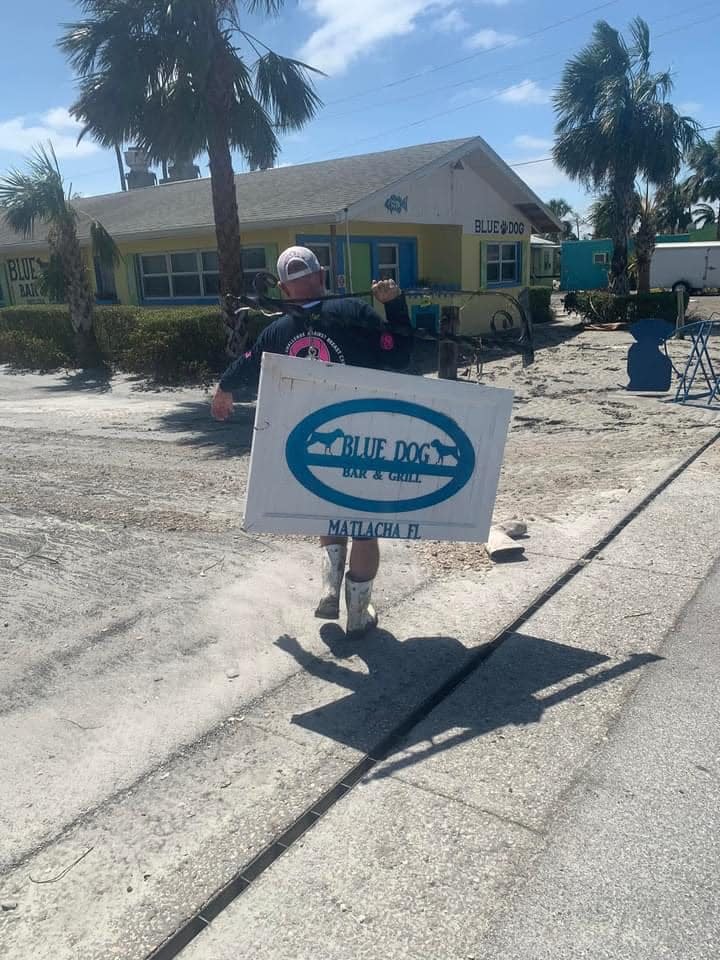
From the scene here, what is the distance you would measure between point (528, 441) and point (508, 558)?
395cm

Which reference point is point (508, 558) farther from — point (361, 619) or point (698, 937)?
point (698, 937)

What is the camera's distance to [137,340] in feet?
48.5

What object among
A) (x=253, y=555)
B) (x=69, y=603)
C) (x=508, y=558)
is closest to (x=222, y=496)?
(x=253, y=555)

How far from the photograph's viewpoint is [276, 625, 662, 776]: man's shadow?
311 centimetres

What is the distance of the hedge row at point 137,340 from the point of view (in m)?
14.3

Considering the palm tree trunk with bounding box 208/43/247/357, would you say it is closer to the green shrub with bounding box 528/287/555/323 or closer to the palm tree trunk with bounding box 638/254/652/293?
the green shrub with bounding box 528/287/555/323

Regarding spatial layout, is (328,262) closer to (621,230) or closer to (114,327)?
(114,327)

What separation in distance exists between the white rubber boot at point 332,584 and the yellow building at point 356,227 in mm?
11832

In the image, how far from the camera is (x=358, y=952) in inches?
82.2

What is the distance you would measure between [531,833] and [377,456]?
179 cm

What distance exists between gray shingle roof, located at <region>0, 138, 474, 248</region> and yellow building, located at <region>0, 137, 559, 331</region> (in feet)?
0.15

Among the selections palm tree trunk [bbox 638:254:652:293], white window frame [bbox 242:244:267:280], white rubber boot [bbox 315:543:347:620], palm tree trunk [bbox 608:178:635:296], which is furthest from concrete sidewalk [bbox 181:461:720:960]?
palm tree trunk [bbox 638:254:652:293]

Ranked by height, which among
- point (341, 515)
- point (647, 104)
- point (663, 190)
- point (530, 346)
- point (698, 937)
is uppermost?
point (647, 104)

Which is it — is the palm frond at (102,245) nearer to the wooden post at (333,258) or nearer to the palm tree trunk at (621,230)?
the wooden post at (333,258)
